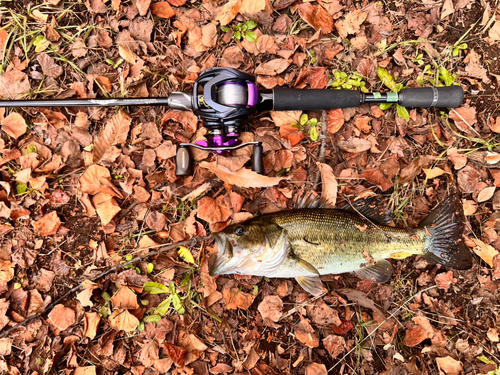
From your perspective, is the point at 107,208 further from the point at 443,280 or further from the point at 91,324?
the point at 443,280

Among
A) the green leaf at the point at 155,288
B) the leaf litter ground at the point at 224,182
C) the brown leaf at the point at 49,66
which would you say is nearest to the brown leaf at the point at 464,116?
the leaf litter ground at the point at 224,182

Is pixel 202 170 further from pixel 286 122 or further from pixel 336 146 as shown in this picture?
pixel 336 146

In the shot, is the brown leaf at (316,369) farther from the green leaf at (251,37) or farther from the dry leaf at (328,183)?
the green leaf at (251,37)

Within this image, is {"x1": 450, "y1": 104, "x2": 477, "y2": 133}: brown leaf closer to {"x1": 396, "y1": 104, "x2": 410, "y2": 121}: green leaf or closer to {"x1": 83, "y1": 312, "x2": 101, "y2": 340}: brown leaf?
{"x1": 396, "y1": 104, "x2": 410, "y2": 121}: green leaf

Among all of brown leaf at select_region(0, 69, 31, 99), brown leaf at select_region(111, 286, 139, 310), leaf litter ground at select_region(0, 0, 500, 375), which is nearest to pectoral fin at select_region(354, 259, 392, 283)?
leaf litter ground at select_region(0, 0, 500, 375)

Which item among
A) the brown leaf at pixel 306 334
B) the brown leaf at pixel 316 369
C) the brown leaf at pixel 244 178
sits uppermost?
the brown leaf at pixel 244 178
